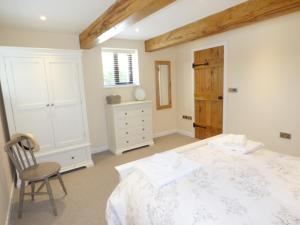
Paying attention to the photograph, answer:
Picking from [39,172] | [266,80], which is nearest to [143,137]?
[39,172]

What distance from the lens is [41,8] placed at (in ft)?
6.89

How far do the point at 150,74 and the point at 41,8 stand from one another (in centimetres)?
255

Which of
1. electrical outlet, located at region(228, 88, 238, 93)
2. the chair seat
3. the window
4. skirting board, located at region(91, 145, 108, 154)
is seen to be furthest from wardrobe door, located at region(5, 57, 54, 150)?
electrical outlet, located at region(228, 88, 238, 93)

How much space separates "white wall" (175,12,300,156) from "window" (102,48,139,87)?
65.7 inches

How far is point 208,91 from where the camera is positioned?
386 centimetres

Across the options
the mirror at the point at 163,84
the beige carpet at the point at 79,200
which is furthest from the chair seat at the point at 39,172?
the mirror at the point at 163,84

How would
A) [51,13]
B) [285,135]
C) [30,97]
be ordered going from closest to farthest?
[51,13] → [30,97] → [285,135]

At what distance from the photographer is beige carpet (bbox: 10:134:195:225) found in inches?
76.7

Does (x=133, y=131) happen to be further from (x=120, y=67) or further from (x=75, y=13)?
(x=75, y=13)

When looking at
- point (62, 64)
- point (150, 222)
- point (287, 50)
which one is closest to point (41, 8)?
point (62, 64)

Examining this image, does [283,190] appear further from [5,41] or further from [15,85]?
[5,41]

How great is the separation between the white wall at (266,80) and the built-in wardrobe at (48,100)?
266 cm

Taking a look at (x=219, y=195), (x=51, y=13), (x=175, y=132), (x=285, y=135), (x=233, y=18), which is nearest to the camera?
(x=219, y=195)

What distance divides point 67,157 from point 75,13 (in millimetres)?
2105
